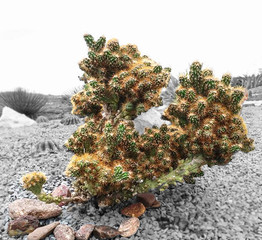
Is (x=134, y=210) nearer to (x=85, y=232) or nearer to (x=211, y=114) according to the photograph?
(x=85, y=232)

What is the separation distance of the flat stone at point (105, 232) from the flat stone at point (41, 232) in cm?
45

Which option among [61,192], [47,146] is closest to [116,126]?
[61,192]

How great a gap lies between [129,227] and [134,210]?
9.9 inches

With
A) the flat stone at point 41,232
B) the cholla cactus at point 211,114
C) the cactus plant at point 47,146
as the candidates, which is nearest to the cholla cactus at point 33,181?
the flat stone at point 41,232

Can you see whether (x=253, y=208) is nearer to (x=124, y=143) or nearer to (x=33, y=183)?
(x=124, y=143)

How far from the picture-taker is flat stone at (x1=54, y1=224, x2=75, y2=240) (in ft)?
9.16

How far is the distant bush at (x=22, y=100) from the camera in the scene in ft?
45.7

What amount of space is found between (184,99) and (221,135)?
0.53 meters

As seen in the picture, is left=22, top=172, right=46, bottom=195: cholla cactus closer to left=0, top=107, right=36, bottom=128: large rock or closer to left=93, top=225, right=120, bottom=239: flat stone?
left=93, top=225, right=120, bottom=239: flat stone

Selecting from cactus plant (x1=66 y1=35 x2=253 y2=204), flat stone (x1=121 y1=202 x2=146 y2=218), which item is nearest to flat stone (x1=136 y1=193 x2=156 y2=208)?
flat stone (x1=121 y1=202 x2=146 y2=218)

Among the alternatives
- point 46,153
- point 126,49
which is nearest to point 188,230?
point 126,49

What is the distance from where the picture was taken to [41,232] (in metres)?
2.85

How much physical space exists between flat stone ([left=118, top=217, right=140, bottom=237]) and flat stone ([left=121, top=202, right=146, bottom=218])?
0.10 meters

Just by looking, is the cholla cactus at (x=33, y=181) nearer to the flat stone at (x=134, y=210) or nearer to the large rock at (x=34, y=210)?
the large rock at (x=34, y=210)
